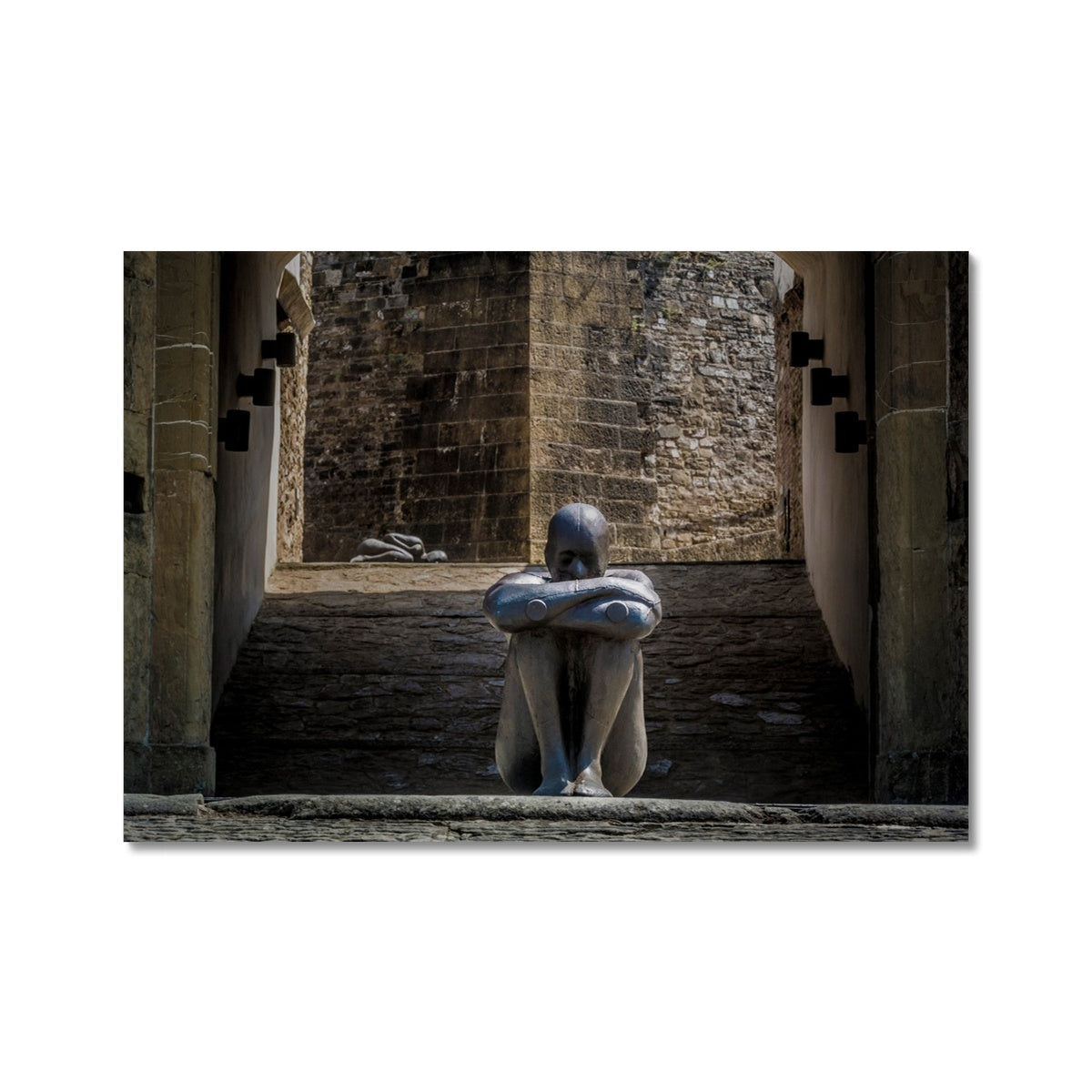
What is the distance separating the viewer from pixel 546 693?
666cm

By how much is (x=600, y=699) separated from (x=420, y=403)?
385 inches

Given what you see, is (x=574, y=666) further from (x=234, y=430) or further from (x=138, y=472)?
(x=234, y=430)

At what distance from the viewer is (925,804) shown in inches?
282

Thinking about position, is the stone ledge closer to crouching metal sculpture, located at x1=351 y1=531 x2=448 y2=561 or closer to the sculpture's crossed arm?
the sculpture's crossed arm

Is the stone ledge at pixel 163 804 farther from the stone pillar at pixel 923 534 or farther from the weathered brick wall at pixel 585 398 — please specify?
the weathered brick wall at pixel 585 398

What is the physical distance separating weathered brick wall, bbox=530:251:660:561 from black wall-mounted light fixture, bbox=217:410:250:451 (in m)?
6.75

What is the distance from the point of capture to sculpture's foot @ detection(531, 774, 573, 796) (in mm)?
6602

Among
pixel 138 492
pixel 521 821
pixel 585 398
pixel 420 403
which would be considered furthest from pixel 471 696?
pixel 420 403

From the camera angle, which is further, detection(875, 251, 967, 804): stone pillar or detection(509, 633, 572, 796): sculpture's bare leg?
detection(875, 251, 967, 804): stone pillar

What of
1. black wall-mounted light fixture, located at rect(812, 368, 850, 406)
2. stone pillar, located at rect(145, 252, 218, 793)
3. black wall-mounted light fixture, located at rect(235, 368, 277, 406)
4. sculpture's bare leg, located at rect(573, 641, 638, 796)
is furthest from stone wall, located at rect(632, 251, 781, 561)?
sculpture's bare leg, located at rect(573, 641, 638, 796)

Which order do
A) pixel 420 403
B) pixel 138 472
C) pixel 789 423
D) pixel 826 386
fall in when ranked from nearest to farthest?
pixel 138 472
pixel 826 386
pixel 789 423
pixel 420 403

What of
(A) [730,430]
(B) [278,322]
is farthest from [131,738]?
(A) [730,430]

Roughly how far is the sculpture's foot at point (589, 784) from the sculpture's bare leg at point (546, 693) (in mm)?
34

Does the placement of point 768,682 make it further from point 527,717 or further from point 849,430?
point 527,717
